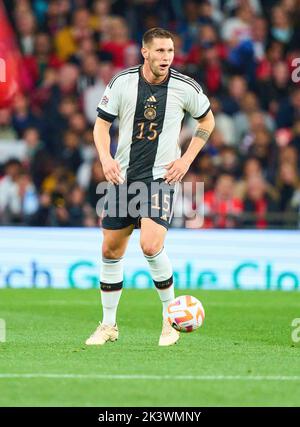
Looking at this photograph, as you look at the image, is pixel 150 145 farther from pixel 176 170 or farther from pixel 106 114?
pixel 106 114

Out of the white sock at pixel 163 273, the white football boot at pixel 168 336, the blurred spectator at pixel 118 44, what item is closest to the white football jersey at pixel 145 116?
the white sock at pixel 163 273

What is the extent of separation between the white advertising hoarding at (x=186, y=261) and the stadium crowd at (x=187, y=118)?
497mm

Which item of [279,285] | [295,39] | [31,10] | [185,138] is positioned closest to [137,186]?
[279,285]

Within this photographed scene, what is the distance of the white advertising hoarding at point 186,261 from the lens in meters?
15.4

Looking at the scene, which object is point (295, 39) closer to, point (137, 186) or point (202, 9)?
point (202, 9)

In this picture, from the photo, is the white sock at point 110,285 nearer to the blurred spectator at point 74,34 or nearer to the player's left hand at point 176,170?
the player's left hand at point 176,170

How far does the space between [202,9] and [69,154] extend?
3.53 metres

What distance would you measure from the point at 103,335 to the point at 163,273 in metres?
0.67

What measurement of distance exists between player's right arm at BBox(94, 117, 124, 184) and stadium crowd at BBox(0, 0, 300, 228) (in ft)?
22.6

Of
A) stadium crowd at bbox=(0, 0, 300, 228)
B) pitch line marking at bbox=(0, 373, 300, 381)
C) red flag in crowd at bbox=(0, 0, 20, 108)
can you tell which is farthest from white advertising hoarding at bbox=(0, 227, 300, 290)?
pitch line marking at bbox=(0, 373, 300, 381)

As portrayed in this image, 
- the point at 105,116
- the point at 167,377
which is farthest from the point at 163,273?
the point at 167,377

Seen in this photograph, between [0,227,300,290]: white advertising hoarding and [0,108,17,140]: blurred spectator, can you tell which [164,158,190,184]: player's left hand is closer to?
[0,227,300,290]: white advertising hoarding
